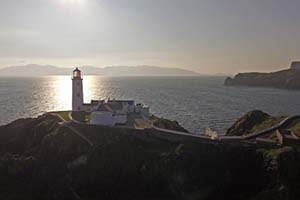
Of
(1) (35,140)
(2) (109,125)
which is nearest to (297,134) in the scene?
(2) (109,125)

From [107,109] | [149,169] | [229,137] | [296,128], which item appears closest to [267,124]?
[296,128]

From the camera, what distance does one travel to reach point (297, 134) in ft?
126

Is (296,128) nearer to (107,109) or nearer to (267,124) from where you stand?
(267,124)

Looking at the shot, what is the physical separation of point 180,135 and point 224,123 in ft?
110

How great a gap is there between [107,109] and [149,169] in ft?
50.7

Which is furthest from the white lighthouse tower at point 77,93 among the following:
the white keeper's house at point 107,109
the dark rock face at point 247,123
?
the dark rock face at point 247,123

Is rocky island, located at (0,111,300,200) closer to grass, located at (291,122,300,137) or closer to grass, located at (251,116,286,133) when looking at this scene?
grass, located at (291,122,300,137)

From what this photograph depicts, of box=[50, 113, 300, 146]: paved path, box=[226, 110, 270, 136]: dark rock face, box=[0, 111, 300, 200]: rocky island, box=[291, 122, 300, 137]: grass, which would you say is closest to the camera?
box=[0, 111, 300, 200]: rocky island

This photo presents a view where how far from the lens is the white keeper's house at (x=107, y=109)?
42.8 metres

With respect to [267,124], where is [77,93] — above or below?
above

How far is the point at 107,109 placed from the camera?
46969 millimetres

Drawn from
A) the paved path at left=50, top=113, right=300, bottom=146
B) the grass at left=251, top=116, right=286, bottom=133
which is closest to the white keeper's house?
the paved path at left=50, top=113, right=300, bottom=146

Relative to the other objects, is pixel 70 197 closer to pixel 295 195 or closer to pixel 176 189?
pixel 176 189

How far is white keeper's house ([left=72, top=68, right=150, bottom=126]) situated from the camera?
140 feet
